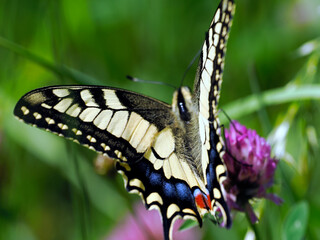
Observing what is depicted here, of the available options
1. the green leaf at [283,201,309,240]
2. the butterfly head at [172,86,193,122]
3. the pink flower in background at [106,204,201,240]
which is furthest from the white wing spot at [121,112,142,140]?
the pink flower in background at [106,204,201,240]

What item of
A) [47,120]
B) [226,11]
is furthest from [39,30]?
[226,11]

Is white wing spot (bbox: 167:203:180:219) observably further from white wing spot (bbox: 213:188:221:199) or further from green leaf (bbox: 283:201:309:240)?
green leaf (bbox: 283:201:309:240)

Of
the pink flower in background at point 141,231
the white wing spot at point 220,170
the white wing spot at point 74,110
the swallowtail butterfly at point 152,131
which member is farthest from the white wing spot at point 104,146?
the pink flower in background at point 141,231

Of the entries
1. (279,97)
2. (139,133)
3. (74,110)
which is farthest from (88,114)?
(279,97)

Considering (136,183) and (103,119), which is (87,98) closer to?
(103,119)

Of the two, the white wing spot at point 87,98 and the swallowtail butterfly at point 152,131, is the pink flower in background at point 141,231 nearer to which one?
the swallowtail butterfly at point 152,131
